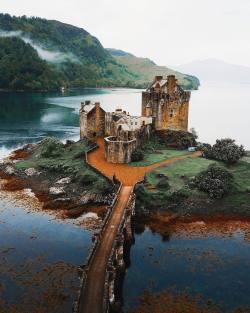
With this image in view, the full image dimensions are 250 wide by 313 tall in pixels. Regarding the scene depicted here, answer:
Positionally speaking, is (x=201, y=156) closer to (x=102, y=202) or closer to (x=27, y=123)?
(x=102, y=202)

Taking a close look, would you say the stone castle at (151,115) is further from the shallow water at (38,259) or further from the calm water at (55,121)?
the shallow water at (38,259)

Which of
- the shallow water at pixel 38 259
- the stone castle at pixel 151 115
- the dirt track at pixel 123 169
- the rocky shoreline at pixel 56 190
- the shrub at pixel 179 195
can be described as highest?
the stone castle at pixel 151 115

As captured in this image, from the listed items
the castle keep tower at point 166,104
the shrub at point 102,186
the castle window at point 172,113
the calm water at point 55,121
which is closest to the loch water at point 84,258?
the shrub at point 102,186

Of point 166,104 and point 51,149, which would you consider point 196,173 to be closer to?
point 166,104

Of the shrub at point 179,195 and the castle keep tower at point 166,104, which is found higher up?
the castle keep tower at point 166,104

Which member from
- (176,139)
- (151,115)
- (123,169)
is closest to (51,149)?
(123,169)

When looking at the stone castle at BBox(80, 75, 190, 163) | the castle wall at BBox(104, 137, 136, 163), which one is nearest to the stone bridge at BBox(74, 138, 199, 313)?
the castle wall at BBox(104, 137, 136, 163)
